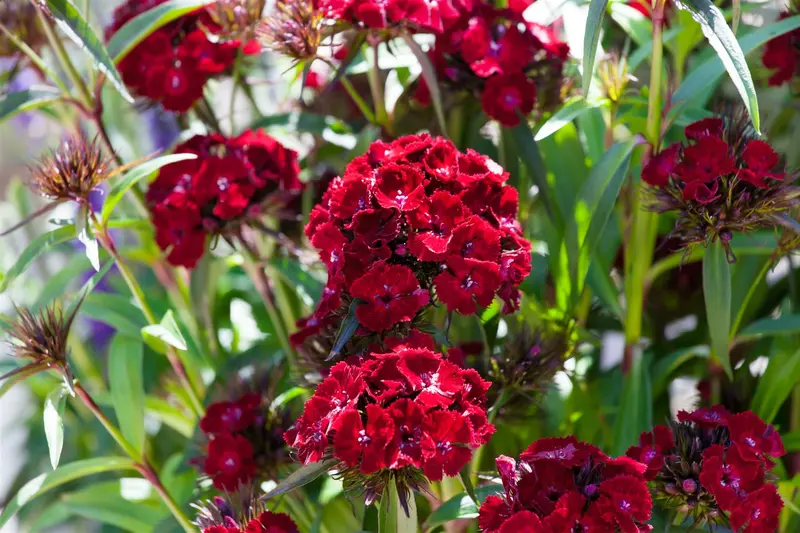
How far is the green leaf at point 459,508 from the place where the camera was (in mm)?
942

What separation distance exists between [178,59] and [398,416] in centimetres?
70

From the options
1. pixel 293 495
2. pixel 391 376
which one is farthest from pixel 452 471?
pixel 293 495

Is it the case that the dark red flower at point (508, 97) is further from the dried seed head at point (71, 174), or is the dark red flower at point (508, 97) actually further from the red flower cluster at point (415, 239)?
the dried seed head at point (71, 174)

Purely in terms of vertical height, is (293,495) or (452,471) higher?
(452,471)

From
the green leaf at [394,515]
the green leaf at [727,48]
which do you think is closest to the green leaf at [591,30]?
the green leaf at [727,48]

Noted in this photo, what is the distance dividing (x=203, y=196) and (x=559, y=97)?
0.53 metres

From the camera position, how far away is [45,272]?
2039 mm

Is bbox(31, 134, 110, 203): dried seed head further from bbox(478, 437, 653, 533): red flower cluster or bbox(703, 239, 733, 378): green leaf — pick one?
bbox(703, 239, 733, 378): green leaf

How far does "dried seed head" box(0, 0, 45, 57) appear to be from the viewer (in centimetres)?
132

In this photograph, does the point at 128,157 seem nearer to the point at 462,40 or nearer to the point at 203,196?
the point at 203,196

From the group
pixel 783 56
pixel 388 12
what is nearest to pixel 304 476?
pixel 388 12

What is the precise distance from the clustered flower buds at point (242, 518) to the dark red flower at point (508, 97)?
0.58 meters

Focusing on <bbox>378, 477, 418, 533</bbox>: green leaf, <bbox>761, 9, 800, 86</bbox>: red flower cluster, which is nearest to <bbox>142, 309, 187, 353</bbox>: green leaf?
<bbox>378, 477, 418, 533</bbox>: green leaf

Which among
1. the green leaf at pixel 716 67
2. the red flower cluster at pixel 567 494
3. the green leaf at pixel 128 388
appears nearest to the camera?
the red flower cluster at pixel 567 494
